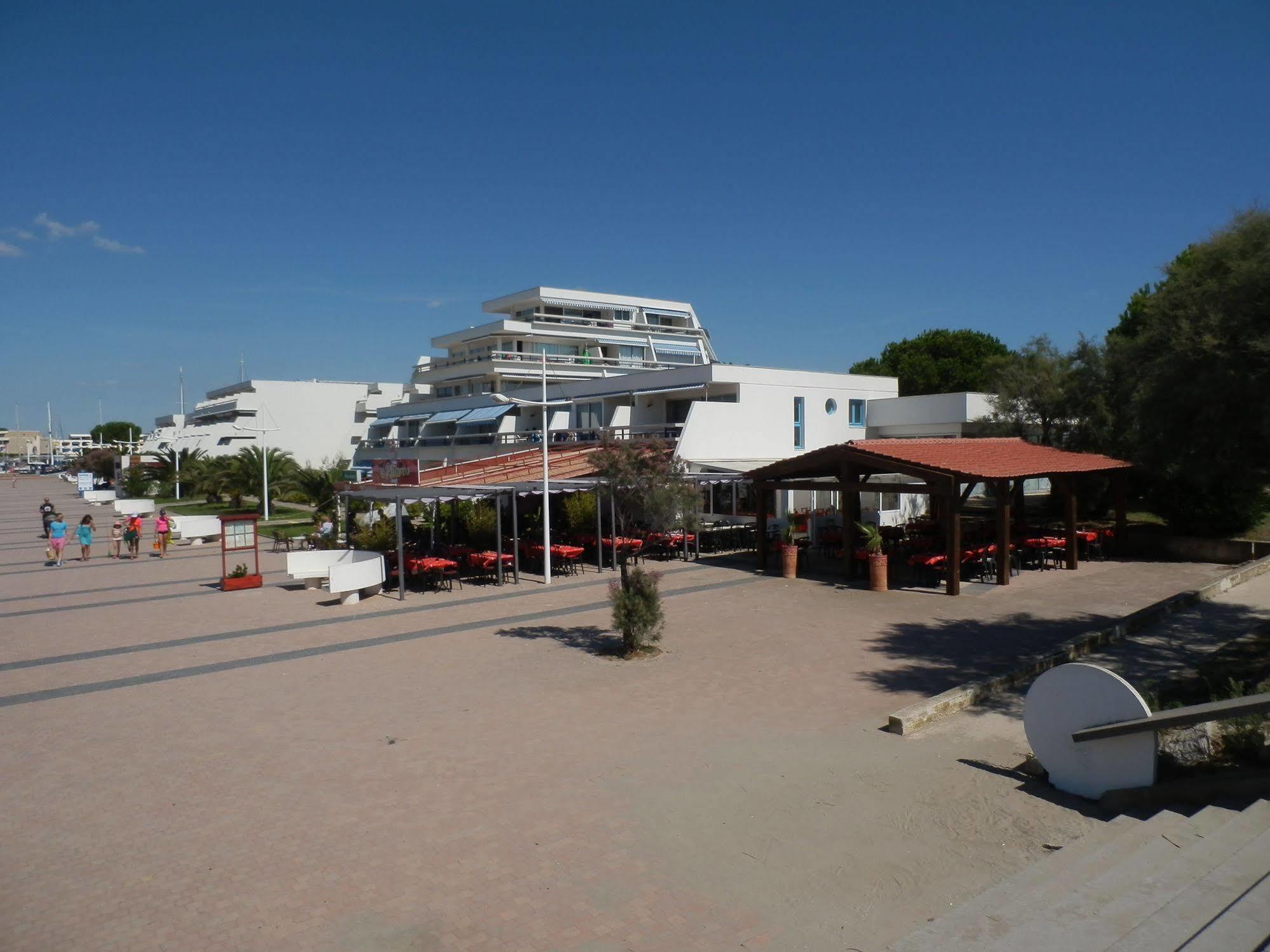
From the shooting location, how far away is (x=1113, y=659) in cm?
1106

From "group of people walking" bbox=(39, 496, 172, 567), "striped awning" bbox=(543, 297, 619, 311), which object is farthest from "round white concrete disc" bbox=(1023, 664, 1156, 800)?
"striped awning" bbox=(543, 297, 619, 311)

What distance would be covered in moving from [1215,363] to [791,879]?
11.4 meters

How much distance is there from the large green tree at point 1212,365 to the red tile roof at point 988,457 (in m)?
2.07

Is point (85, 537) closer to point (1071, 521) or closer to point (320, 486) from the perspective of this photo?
point (320, 486)

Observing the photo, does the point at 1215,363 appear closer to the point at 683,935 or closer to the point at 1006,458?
the point at 1006,458

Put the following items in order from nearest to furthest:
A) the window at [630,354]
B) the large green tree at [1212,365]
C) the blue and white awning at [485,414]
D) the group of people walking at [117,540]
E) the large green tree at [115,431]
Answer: the large green tree at [1212,365] → the group of people walking at [117,540] → the blue and white awning at [485,414] → the window at [630,354] → the large green tree at [115,431]

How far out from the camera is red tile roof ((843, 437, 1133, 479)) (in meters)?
17.1

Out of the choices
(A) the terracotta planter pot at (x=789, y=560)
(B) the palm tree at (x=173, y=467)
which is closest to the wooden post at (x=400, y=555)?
(A) the terracotta planter pot at (x=789, y=560)

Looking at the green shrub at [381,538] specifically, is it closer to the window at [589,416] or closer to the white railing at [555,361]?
the window at [589,416]

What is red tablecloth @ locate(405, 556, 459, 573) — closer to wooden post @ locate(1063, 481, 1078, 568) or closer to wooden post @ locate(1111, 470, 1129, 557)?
wooden post @ locate(1063, 481, 1078, 568)

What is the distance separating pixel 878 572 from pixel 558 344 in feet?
129

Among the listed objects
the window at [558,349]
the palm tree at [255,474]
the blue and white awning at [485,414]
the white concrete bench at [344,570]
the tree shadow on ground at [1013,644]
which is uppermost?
the window at [558,349]

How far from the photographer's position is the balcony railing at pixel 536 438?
28812 millimetres

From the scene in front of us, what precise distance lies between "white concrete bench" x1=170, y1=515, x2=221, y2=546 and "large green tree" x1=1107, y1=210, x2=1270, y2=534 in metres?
26.8
